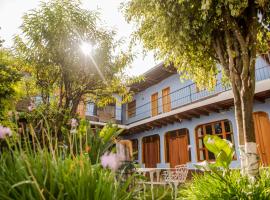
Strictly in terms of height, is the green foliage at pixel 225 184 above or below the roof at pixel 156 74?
below

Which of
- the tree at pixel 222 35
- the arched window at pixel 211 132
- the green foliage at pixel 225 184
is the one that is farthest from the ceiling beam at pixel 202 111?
the green foliage at pixel 225 184

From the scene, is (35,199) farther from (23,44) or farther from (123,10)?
(23,44)

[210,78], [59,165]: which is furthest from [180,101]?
[59,165]

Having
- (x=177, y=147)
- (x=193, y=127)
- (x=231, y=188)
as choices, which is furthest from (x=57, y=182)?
(x=177, y=147)

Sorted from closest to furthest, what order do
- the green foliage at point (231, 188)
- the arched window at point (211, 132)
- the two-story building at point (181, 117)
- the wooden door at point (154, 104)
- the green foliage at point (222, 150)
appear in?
the green foliage at point (231, 188), the green foliage at point (222, 150), the two-story building at point (181, 117), the arched window at point (211, 132), the wooden door at point (154, 104)

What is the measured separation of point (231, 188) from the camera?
11.5 ft

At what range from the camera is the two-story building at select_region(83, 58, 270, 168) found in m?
10.8

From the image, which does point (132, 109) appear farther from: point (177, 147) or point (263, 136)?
point (263, 136)

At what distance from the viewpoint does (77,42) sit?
7.36m

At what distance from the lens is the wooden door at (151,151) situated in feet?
55.6

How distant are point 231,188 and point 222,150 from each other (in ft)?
2.13

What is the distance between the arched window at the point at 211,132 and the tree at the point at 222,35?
22.4 feet

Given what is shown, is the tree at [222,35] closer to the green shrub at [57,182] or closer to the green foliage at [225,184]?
the green foliage at [225,184]

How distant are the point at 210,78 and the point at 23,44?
5229 mm
